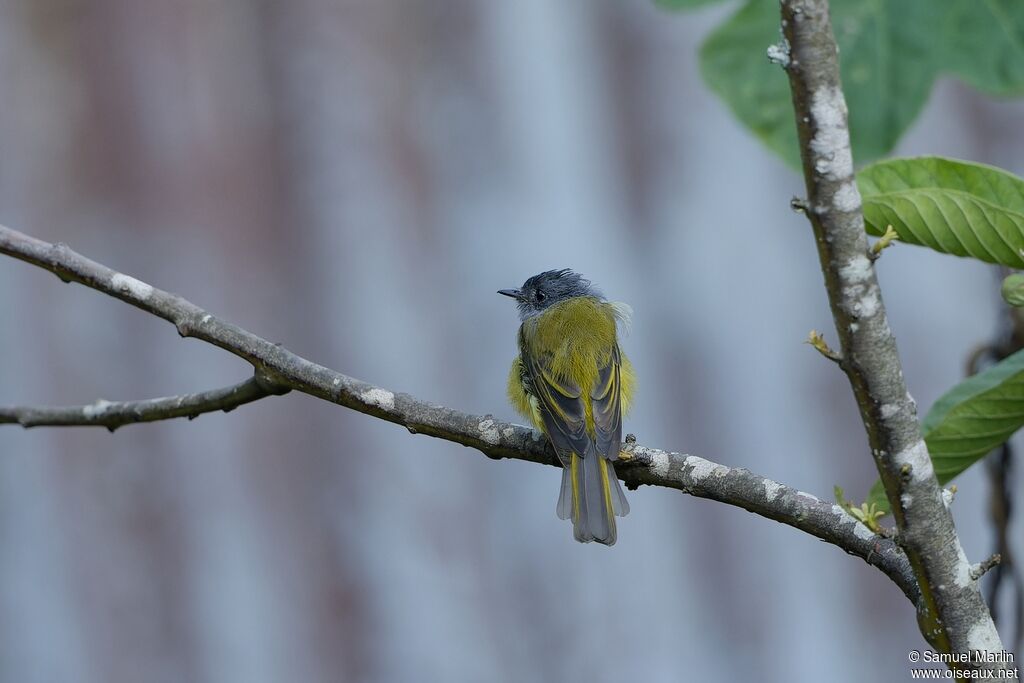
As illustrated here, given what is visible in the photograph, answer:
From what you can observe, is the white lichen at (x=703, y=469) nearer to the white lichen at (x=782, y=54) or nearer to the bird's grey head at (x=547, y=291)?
the white lichen at (x=782, y=54)

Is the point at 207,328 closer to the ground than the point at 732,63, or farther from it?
closer to the ground

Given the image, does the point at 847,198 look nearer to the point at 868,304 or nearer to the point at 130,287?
the point at 868,304

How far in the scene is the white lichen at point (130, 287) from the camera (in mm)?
2012

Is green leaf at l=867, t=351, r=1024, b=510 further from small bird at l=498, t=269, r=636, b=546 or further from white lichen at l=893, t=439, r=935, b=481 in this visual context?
small bird at l=498, t=269, r=636, b=546

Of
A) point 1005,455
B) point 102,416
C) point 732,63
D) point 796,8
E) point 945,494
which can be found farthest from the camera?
point 732,63

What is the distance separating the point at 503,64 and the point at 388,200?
0.74 m

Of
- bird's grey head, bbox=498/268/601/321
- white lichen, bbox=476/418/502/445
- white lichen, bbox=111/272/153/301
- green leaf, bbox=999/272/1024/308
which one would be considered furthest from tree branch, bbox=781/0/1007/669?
bird's grey head, bbox=498/268/601/321

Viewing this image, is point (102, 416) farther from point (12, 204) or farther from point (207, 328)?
point (12, 204)

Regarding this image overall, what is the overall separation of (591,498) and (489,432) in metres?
0.66

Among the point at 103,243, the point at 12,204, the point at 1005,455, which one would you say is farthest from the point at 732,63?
the point at 12,204

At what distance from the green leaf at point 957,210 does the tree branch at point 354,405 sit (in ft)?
1.67

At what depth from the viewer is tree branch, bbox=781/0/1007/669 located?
125 centimetres

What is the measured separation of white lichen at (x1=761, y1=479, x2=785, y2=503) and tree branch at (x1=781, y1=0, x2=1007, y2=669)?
0.29m

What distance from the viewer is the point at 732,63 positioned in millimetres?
2900
